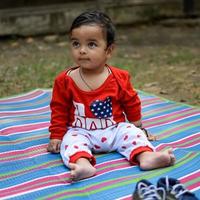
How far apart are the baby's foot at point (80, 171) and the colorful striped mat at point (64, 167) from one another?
0.03 m

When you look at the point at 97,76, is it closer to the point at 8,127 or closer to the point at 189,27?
the point at 8,127

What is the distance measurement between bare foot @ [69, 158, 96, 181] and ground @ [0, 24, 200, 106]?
181 centimetres

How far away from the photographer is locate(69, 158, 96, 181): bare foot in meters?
2.55

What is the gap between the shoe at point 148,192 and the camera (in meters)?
2.14

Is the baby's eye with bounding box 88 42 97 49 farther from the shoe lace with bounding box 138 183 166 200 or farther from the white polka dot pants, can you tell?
the shoe lace with bounding box 138 183 166 200

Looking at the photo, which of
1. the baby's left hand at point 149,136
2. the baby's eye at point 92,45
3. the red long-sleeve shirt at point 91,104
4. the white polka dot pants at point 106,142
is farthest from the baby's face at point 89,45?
the baby's left hand at point 149,136

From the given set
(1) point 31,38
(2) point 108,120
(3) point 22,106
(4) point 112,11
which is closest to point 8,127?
(3) point 22,106

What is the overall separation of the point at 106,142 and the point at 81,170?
1.30ft

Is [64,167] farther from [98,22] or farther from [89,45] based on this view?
[98,22]

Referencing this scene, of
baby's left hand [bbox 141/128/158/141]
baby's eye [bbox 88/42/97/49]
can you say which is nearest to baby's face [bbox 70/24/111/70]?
baby's eye [bbox 88/42/97/49]

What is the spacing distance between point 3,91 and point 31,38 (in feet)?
9.07

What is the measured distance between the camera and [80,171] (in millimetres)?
2561

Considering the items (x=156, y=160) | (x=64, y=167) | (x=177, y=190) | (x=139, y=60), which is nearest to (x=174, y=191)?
(x=177, y=190)

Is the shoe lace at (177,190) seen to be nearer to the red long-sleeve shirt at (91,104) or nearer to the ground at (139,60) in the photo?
the red long-sleeve shirt at (91,104)
